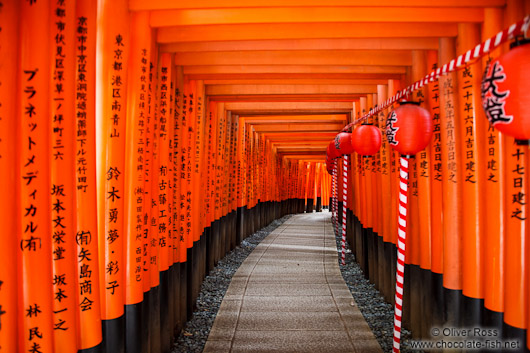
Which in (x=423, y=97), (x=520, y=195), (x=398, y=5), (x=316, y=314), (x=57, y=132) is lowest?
(x=316, y=314)

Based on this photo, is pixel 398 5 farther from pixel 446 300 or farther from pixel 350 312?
pixel 350 312

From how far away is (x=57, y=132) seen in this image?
2615 millimetres

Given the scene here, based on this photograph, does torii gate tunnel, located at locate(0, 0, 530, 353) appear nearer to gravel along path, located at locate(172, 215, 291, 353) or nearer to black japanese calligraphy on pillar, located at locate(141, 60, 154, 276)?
black japanese calligraphy on pillar, located at locate(141, 60, 154, 276)

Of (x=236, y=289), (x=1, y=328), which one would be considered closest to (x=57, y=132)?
(x=1, y=328)

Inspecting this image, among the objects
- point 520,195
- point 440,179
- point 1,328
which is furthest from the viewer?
point 440,179

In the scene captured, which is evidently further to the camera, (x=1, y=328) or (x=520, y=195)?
(x=520, y=195)

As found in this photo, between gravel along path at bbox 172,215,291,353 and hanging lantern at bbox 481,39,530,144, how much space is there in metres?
4.52

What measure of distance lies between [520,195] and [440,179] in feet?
4.85

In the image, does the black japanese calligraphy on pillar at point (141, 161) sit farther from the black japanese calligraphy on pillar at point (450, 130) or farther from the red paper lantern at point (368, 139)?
the red paper lantern at point (368, 139)

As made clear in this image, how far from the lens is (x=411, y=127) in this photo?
167 inches

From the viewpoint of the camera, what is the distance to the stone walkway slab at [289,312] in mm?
5141

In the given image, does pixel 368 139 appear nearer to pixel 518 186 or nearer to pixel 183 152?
pixel 183 152

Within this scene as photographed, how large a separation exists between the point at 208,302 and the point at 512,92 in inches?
240

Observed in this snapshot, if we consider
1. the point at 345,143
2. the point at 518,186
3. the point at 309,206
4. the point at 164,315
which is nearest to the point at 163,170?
the point at 164,315
